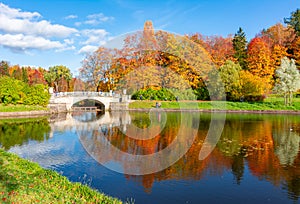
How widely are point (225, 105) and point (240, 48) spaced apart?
50.4ft

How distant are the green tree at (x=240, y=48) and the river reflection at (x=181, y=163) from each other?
101ft

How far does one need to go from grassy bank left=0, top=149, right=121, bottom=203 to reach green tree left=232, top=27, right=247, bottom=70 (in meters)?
46.8

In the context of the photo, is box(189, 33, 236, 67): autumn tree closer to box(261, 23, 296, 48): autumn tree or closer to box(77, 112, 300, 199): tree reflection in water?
box(261, 23, 296, 48): autumn tree

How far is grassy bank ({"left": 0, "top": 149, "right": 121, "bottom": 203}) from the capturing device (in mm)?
7090

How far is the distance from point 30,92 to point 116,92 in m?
14.8

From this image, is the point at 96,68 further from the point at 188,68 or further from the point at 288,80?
the point at 288,80

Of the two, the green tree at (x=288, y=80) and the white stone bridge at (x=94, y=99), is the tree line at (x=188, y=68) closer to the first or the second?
the green tree at (x=288, y=80)

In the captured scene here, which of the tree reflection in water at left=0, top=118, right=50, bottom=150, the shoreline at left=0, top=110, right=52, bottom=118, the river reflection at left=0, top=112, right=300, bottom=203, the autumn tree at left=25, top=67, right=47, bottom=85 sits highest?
the autumn tree at left=25, top=67, right=47, bottom=85

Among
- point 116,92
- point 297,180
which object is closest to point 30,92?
point 116,92

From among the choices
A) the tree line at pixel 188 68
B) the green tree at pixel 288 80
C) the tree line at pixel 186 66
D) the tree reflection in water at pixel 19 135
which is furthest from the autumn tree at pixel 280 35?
the tree reflection in water at pixel 19 135

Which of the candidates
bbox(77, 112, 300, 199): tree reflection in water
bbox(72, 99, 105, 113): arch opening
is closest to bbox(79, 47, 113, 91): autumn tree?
bbox(72, 99, 105, 113): arch opening

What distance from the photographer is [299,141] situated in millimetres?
18891

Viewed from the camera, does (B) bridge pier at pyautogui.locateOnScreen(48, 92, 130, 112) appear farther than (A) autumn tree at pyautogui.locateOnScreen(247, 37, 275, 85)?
No

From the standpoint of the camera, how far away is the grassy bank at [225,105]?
40594mm
